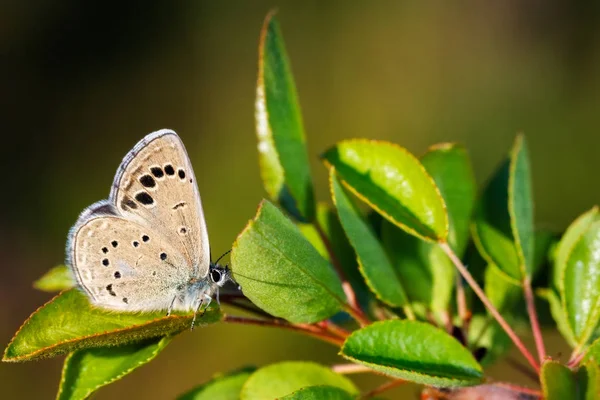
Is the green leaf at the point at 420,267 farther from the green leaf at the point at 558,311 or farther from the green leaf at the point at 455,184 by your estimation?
the green leaf at the point at 558,311

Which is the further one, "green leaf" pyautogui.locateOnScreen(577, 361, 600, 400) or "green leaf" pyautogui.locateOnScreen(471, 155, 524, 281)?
"green leaf" pyautogui.locateOnScreen(471, 155, 524, 281)

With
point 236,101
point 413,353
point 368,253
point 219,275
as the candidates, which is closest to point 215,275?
point 219,275

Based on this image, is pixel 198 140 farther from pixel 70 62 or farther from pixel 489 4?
pixel 489 4

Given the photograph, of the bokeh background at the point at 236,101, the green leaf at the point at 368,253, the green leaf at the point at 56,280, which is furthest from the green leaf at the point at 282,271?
the bokeh background at the point at 236,101

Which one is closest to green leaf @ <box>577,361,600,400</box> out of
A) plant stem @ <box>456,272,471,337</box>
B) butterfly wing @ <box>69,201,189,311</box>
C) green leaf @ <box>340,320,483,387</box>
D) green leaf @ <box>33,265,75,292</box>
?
green leaf @ <box>340,320,483,387</box>

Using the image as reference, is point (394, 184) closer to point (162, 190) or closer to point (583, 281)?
point (583, 281)

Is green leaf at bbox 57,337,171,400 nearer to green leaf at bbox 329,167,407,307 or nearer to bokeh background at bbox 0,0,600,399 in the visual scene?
green leaf at bbox 329,167,407,307

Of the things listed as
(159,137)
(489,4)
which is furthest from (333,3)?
(159,137)

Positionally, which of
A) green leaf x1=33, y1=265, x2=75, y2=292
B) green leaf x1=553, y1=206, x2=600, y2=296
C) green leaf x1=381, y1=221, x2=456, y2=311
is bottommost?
green leaf x1=33, y1=265, x2=75, y2=292
